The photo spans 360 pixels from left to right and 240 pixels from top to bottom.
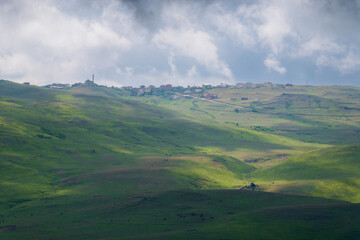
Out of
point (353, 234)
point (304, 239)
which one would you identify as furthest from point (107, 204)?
point (353, 234)

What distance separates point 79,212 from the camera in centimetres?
16362

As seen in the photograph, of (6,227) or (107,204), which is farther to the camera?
(107,204)

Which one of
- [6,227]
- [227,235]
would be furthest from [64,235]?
[227,235]

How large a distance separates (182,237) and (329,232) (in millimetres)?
42000

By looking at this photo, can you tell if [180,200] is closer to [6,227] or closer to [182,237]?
[182,237]

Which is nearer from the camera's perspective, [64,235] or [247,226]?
[64,235]

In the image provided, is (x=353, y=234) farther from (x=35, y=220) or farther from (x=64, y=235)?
(x=35, y=220)

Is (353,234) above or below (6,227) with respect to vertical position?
above

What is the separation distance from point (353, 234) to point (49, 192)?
395 feet

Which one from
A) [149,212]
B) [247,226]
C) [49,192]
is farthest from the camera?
[49,192]

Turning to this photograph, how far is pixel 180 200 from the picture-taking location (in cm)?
17562

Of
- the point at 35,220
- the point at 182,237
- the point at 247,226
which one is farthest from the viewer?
the point at 35,220

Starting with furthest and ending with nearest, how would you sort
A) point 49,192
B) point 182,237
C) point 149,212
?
point 49,192, point 149,212, point 182,237

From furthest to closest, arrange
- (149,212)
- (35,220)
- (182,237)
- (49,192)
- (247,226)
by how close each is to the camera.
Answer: (49,192) → (149,212) → (35,220) → (247,226) → (182,237)
